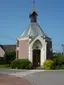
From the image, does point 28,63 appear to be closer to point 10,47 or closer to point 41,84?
point 41,84

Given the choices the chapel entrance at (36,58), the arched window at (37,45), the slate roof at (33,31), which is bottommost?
the chapel entrance at (36,58)

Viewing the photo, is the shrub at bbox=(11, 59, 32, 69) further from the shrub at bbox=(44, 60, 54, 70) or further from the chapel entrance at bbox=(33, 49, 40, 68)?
the chapel entrance at bbox=(33, 49, 40, 68)

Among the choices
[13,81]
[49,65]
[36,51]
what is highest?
[36,51]

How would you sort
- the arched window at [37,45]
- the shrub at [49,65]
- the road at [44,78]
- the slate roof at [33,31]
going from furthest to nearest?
the slate roof at [33,31] < the arched window at [37,45] < the shrub at [49,65] < the road at [44,78]

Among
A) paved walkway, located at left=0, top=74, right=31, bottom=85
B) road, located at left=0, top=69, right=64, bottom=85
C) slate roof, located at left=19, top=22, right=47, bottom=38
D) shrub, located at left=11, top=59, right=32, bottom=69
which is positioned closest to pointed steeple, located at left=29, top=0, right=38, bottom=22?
slate roof, located at left=19, top=22, right=47, bottom=38

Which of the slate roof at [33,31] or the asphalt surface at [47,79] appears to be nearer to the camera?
the asphalt surface at [47,79]

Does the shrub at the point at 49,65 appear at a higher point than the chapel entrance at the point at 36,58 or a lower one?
lower

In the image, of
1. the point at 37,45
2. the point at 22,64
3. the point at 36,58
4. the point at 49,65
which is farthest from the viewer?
the point at 36,58

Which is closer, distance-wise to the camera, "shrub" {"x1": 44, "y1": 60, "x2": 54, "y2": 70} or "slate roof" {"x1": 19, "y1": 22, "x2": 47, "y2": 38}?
"shrub" {"x1": 44, "y1": 60, "x2": 54, "y2": 70}

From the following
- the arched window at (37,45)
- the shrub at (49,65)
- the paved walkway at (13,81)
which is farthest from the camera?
the arched window at (37,45)

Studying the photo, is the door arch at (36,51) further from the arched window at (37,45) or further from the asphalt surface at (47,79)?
the asphalt surface at (47,79)

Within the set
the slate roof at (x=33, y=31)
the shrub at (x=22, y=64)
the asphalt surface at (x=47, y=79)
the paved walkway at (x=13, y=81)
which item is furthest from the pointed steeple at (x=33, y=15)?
the paved walkway at (x=13, y=81)

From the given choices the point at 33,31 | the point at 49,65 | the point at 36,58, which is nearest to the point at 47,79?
the point at 49,65

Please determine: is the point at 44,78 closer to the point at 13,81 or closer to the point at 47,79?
the point at 47,79
